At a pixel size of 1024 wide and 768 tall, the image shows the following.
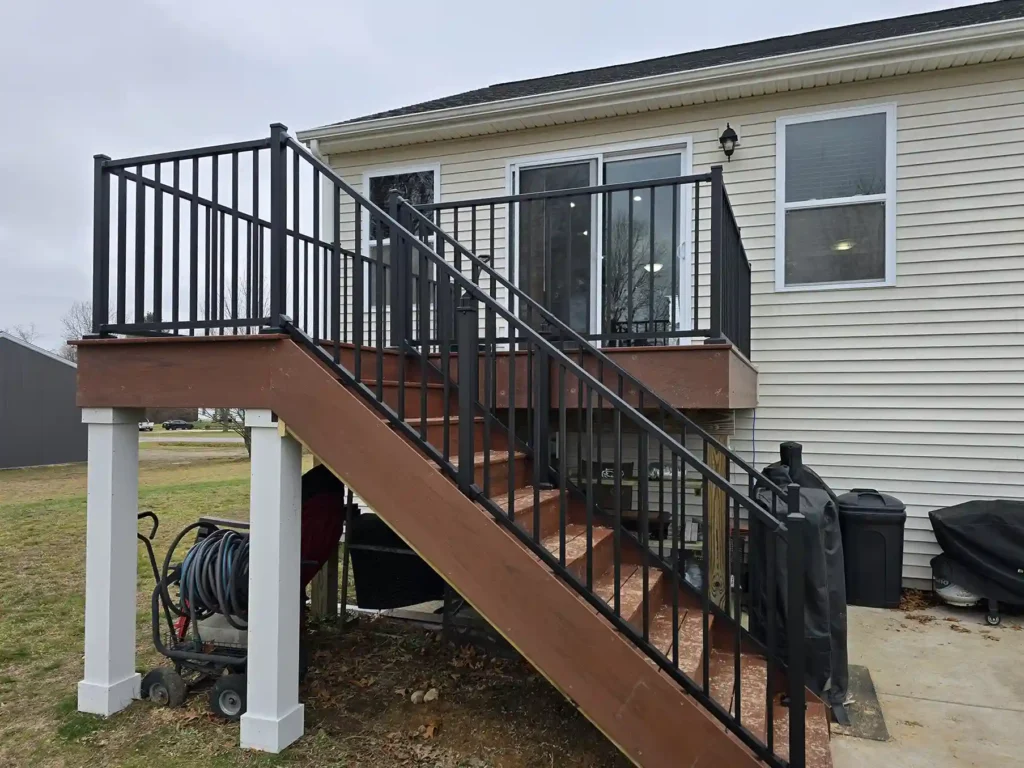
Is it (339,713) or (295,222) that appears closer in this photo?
(295,222)

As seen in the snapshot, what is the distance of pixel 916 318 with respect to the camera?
5.11 metres

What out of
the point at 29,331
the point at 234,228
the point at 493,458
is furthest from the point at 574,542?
the point at 29,331

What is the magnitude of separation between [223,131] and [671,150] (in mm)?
31496

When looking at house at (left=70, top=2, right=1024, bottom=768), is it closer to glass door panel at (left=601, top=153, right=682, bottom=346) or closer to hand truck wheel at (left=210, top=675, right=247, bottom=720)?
glass door panel at (left=601, top=153, right=682, bottom=346)

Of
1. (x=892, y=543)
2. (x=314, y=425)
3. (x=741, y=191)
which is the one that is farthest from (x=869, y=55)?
(x=314, y=425)

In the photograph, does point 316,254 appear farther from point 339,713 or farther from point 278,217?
point 339,713

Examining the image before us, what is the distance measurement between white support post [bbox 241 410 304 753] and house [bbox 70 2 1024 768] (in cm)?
1

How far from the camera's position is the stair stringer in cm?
227

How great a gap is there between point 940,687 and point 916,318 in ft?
9.37

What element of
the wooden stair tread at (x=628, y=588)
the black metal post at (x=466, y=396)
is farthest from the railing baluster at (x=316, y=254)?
the wooden stair tread at (x=628, y=588)

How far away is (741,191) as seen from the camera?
18.1ft

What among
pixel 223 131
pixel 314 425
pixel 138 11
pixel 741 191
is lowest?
pixel 314 425

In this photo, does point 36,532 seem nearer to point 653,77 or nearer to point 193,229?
point 193,229

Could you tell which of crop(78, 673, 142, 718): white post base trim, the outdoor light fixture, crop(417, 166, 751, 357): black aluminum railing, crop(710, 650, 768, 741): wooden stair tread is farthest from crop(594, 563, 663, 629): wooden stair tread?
the outdoor light fixture
